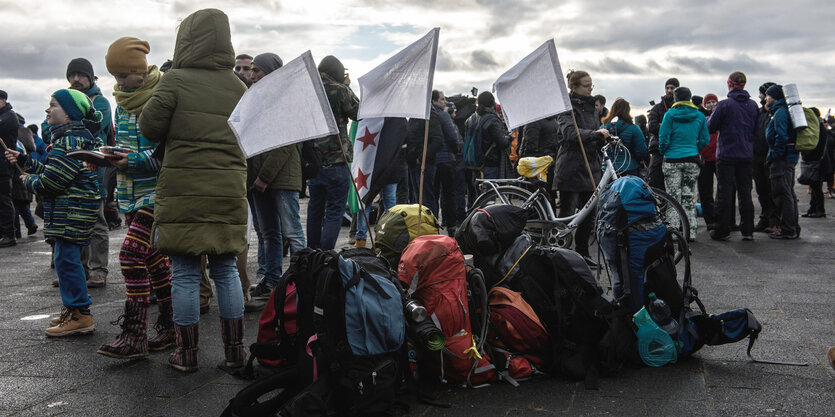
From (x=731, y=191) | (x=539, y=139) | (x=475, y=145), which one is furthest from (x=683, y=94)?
(x=475, y=145)

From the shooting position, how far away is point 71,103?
483 cm

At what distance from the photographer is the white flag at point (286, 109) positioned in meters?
4.08

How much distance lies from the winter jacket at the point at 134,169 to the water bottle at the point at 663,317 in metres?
3.10

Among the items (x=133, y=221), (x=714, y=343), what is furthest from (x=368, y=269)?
(x=714, y=343)

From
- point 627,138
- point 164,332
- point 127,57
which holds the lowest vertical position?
point 164,332

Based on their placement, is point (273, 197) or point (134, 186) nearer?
point (134, 186)

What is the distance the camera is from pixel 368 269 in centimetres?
379

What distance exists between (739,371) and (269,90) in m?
3.16

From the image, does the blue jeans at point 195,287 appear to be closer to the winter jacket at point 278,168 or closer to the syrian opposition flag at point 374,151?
the winter jacket at point 278,168

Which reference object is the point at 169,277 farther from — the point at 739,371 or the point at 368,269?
the point at 739,371

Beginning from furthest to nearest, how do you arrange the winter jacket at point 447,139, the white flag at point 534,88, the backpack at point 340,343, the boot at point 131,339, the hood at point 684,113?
A: 1. the winter jacket at point 447,139
2. the hood at point 684,113
3. the white flag at point 534,88
4. the boot at point 131,339
5. the backpack at point 340,343

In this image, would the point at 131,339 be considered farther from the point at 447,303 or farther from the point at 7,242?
the point at 7,242

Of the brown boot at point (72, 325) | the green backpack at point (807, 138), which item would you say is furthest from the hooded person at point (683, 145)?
the brown boot at point (72, 325)

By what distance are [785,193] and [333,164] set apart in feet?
21.4
